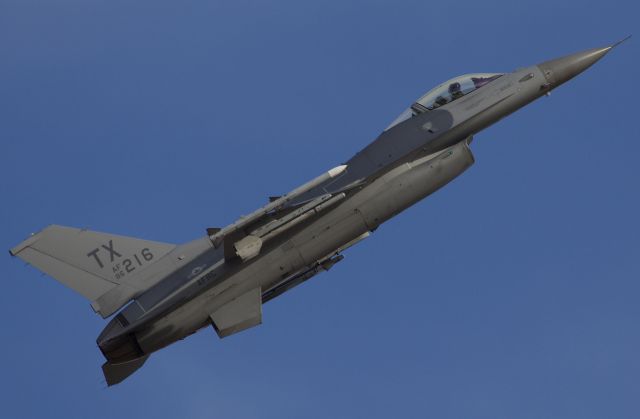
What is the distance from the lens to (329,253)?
2480 centimetres

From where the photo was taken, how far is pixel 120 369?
2448cm

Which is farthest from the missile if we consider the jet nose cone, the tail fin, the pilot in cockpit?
the jet nose cone

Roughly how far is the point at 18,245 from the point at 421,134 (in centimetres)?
941

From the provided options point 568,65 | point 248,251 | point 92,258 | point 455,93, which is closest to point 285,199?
point 248,251

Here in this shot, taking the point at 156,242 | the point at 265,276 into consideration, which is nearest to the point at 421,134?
the point at 265,276

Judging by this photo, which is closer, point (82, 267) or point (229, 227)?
point (229, 227)

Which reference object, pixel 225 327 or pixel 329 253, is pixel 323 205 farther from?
pixel 225 327

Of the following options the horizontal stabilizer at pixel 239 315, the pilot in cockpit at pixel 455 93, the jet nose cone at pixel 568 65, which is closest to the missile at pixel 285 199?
the horizontal stabilizer at pixel 239 315

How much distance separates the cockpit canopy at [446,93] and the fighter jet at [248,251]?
0.35m

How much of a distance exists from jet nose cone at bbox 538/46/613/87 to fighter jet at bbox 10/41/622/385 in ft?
2.59

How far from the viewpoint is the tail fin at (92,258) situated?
24.7 metres

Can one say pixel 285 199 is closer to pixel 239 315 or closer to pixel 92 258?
pixel 239 315

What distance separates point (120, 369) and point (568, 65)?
1242 cm

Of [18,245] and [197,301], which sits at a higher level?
[18,245]
